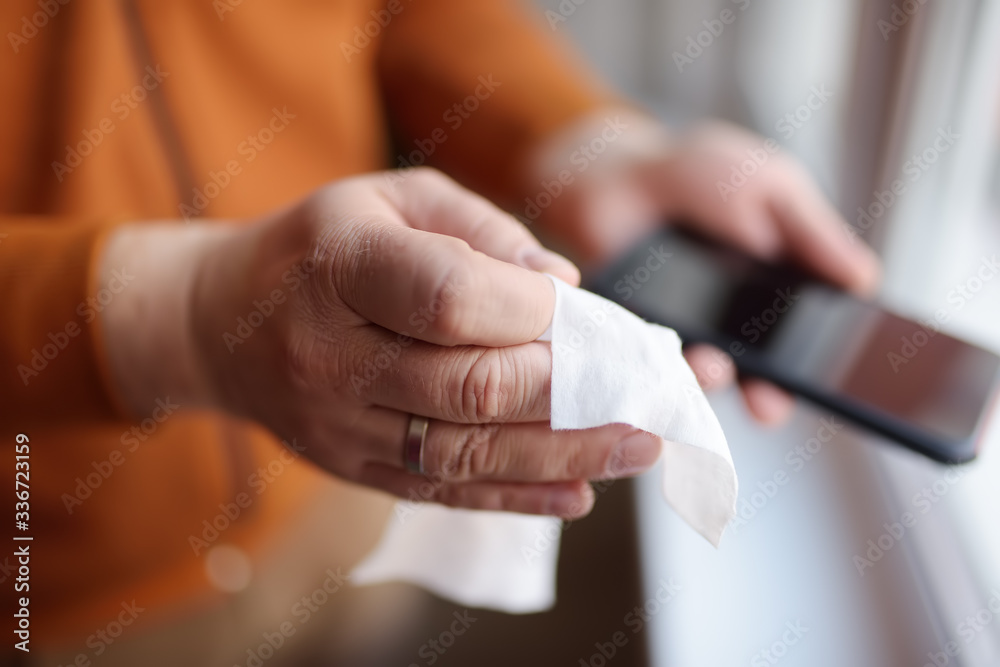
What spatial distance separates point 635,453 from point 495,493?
0.27 ft

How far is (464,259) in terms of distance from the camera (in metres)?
0.28

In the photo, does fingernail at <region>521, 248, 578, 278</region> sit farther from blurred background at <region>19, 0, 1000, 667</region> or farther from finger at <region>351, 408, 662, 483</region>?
blurred background at <region>19, 0, 1000, 667</region>

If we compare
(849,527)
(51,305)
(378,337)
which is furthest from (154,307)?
(849,527)

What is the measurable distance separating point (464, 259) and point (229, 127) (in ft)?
1.30

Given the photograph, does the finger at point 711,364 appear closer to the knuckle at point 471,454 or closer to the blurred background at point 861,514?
the blurred background at point 861,514

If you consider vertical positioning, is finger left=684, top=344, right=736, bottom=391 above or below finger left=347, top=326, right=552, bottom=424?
below

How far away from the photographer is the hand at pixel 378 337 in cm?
29

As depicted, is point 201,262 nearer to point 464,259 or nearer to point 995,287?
point 464,259

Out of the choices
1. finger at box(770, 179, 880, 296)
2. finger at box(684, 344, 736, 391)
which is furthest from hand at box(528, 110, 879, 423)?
finger at box(684, 344, 736, 391)

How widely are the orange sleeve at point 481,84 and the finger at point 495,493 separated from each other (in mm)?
439

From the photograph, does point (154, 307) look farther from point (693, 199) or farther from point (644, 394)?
point (693, 199)

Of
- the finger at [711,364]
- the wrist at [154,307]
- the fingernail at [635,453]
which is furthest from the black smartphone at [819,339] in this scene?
the wrist at [154,307]

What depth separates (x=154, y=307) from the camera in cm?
40

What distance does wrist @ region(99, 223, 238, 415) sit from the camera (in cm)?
40
